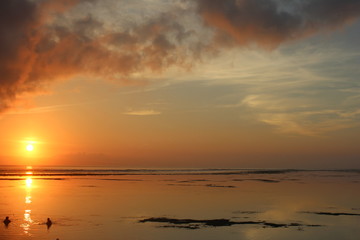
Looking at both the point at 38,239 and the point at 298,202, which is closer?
the point at 38,239

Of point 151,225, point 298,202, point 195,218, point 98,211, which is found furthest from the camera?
point 298,202

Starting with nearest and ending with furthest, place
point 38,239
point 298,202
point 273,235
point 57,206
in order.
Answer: point 38,239 < point 273,235 < point 57,206 < point 298,202

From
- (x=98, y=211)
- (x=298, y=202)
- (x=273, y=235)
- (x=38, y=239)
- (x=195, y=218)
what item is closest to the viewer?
(x=38, y=239)

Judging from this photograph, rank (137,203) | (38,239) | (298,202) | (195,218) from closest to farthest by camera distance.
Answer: (38,239)
(195,218)
(137,203)
(298,202)

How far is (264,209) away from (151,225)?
12274mm

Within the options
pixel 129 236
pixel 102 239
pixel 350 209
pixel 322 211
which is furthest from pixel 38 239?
pixel 350 209

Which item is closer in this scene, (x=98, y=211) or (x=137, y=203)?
(x=98, y=211)

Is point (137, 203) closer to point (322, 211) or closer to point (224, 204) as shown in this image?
point (224, 204)

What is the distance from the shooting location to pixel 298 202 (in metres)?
40.4

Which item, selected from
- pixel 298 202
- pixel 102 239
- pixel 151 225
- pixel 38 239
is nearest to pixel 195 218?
pixel 151 225

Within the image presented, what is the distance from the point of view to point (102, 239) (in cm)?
2275

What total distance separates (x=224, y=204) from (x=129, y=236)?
16.3 meters

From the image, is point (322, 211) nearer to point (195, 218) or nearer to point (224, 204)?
point (224, 204)

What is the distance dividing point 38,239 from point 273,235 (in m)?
14.0
